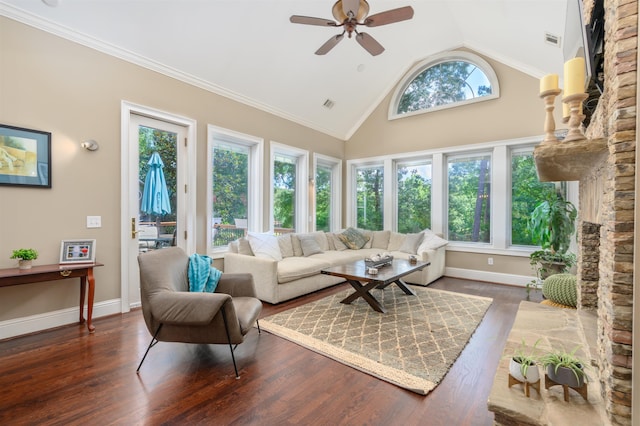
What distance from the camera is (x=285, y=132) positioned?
560 centimetres

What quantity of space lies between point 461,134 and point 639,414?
513 cm

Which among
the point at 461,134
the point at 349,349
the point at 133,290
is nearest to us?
the point at 349,349

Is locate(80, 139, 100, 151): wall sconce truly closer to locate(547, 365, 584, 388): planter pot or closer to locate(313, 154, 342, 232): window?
locate(313, 154, 342, 232): window

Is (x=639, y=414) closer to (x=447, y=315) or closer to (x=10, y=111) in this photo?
(x=447, y=315)

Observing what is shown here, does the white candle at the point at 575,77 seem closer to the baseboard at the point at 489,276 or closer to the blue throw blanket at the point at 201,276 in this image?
the blue throw blanket at the point at 201,276

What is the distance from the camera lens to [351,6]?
2.79 metres

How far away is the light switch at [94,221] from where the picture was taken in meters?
3.21

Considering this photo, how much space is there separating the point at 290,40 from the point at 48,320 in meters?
4.52

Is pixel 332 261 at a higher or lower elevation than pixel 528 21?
lower

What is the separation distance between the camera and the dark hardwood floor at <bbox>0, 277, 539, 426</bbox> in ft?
5.69

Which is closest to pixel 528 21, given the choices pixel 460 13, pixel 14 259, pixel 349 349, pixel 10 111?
pixel 460 13

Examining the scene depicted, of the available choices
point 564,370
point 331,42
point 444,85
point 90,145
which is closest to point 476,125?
point 444,85

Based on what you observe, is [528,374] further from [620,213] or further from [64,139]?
[64,139]

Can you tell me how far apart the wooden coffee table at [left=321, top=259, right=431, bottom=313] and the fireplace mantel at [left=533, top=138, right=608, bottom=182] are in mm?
1904
